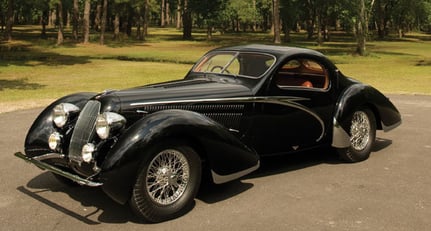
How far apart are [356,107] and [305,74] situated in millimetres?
876

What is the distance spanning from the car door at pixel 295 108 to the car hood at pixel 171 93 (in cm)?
39

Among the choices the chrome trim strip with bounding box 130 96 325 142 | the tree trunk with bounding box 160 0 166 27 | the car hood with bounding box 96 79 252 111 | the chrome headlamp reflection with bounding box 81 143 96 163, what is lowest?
the chrome headlamp reflection with bounding box 81 143 96 163

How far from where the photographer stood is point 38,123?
5805 mm

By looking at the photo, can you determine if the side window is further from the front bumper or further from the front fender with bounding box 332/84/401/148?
the front bumper

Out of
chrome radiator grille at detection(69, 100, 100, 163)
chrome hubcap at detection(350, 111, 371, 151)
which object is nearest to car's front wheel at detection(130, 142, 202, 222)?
chrome radiator grille at detection(69, 100, 100, 163)

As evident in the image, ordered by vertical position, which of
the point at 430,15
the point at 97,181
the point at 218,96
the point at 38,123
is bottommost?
the point at 97,181

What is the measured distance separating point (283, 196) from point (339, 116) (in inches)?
70.2

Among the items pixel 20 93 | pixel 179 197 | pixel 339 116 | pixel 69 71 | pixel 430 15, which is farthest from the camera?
pixel 430 15

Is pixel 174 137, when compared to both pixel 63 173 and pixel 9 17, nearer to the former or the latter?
pixel 63 173

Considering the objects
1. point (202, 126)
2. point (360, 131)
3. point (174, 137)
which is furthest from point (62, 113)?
point (360, 131)

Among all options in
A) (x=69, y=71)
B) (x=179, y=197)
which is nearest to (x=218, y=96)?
(x=179, y=197)

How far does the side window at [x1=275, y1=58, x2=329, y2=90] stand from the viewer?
22.1 ft

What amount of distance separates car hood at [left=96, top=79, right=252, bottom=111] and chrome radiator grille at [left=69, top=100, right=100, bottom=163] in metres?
0.13

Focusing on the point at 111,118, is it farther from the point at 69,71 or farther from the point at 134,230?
the point at 69,71
